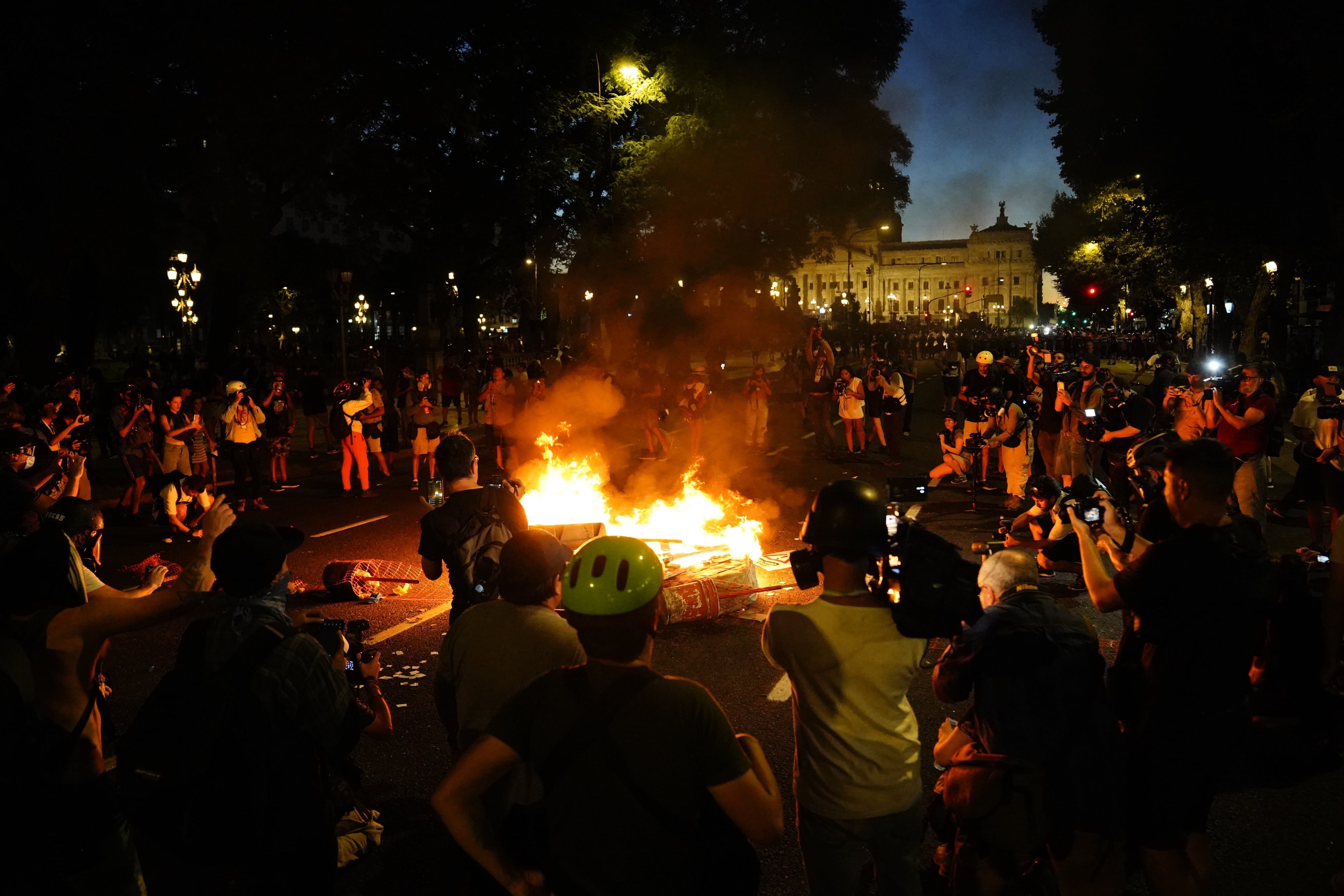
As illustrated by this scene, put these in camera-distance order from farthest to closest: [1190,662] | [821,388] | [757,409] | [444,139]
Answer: [444,139] < [757,409] < [821,388] < [1190,662]

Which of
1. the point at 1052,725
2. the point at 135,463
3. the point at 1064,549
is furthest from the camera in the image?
the point at 135,463

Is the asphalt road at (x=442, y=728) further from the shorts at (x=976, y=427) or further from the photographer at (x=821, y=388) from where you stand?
the photographer at (x=821, y=388)

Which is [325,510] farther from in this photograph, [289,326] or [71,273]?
[289,326]

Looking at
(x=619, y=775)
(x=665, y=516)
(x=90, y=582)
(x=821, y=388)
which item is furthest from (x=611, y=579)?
(x=821, y=388)

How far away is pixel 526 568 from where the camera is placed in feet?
10.2

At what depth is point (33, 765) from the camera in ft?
9.25

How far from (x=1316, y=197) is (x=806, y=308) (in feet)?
319

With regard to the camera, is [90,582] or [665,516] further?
[665,516]

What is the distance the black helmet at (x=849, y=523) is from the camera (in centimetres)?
280

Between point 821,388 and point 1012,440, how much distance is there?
4832 mm

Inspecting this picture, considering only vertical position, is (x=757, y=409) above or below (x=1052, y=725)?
above

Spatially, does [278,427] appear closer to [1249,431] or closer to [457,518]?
[457,518]

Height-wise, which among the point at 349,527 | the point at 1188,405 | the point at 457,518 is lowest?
the point at 349,527

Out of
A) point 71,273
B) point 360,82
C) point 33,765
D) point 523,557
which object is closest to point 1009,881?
point 523,557
